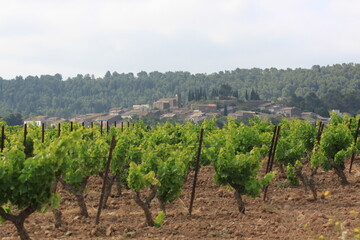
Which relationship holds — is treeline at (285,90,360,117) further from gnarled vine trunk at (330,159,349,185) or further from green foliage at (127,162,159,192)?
green foliage at (127,162,159,192)

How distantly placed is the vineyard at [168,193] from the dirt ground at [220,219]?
0.07ft

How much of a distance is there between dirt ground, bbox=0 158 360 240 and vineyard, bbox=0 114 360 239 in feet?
0.07

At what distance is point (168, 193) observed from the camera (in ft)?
35.7

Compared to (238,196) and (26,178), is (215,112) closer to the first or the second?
(238,196)

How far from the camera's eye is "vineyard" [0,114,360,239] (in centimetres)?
815

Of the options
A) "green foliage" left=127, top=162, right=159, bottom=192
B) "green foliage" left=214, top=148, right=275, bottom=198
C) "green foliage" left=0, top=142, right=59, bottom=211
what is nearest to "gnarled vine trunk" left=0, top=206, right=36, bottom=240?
"green foliage" left=0, top=142, right=59, bottom=211

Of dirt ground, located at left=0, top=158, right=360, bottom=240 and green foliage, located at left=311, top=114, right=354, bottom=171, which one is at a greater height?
green foliage, located at left=311, top=114, right=354, bottom=171

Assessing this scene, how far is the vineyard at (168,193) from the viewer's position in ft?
26.7

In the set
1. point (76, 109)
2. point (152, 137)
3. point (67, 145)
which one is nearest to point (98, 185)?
point (152, 137)

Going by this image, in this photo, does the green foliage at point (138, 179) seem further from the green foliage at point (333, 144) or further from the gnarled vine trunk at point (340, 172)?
the gnarled vine trunk at point (340, 172)

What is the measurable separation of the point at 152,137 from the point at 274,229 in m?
Answer: 7.13

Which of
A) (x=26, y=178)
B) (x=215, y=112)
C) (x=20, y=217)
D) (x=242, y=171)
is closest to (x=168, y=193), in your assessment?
(x=242, y=171)

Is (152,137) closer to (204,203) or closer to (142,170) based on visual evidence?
(204,203)

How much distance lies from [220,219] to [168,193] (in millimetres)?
1206
